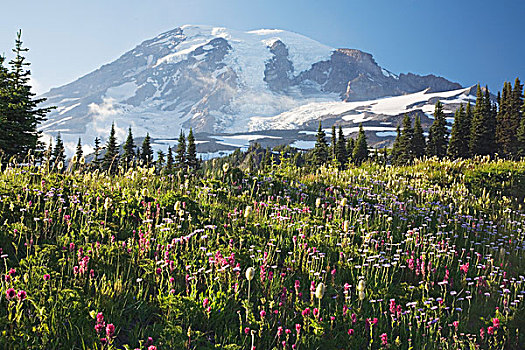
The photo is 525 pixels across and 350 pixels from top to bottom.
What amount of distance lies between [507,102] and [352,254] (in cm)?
5221

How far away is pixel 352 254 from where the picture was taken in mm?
5855

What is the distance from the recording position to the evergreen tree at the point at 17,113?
1991 cm

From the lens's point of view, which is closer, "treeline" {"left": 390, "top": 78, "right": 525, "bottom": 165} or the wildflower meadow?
the wildflower meadow

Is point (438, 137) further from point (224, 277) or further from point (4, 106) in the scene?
point (224, 277)

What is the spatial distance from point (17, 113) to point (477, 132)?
135ft

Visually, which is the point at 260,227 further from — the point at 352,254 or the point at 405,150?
the point at 405,150

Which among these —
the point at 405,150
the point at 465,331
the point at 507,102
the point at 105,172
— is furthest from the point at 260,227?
the point at 507,102

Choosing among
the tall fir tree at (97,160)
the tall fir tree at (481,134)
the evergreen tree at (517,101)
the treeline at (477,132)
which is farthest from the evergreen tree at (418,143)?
the tall fir tree at (97,160)

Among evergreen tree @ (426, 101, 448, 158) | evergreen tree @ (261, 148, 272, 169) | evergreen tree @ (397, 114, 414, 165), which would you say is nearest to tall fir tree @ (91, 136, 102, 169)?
evergreen tree @ (261, 148, 272, 169)

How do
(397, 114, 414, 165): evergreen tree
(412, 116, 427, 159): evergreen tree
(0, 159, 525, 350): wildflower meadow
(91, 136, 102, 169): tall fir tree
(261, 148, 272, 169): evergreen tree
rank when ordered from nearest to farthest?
1. (0, 159, 525, 350): wildflower meadow
2. (261, 148, 272, 169): evergreen tree
3. (91, 136, 102, 169): tall fir tree
4. (397, 114, 414, 165): evergreen tree
5. (412, 116, 427, 159): evergreen tree

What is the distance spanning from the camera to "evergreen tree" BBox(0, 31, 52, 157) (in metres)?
19.9

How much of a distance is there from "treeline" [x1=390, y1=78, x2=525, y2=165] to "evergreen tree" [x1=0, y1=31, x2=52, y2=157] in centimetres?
3100

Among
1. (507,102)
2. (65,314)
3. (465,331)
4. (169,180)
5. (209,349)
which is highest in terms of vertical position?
(507,102)

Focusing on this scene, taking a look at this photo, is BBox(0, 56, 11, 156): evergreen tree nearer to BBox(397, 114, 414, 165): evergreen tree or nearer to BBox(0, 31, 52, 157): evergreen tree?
BBox(0, 31, 52, 157): evergreen tree
